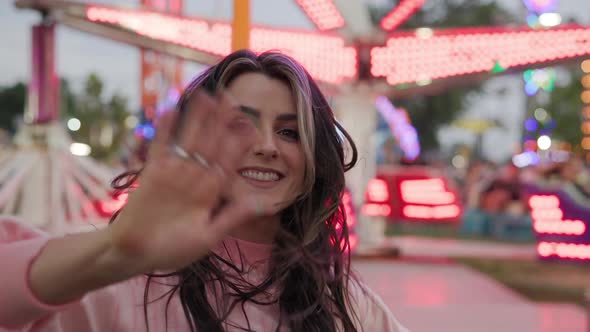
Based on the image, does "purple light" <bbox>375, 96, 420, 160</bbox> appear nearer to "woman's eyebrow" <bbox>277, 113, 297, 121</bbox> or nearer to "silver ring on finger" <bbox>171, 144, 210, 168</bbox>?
"woman's eyebrow" <bbox>277, 113, 297, 121</bbox>

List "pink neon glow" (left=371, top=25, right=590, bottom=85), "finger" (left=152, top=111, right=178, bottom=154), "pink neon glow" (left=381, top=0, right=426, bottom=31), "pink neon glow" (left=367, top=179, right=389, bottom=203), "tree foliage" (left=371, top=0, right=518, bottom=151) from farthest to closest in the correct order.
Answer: "tree foliage" (left=371, top=0, right=518, bottom=151)
"pink neon glow" (left=367, top=179, right=389, bottom=203)
"pink neon glow" (left=381, top=0, right=426, bottom=31)
"pink neon glow" (left=371, top=25, right=590, bottom=85)
"finger" (left=152, top=111, right=178, bottom=154)

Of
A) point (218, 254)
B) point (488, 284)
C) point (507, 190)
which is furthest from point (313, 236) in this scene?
point (507, 190)

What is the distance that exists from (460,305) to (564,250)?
1865 millimetres

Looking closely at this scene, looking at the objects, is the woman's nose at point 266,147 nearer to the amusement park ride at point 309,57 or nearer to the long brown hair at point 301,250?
the long brown hair at point 301,250

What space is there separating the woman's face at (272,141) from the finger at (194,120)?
0.49 m

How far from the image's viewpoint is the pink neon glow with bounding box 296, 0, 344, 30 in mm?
6250

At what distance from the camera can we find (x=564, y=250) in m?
6.26

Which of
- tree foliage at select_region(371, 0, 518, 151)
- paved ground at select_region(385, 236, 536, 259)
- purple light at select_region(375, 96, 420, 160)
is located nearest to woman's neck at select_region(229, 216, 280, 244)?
paved ground at select_region(385, 236, 536, 259)

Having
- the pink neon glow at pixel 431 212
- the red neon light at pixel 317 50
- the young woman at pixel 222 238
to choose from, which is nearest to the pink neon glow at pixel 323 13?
the red neon light at pixel 317 50

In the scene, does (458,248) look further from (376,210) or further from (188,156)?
(188,156)

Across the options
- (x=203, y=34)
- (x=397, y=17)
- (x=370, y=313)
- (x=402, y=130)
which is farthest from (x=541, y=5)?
(x=370, y=313)

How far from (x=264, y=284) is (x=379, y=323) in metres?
0.27

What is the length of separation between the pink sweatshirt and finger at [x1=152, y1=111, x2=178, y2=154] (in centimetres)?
21

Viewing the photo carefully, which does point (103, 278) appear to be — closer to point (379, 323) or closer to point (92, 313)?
point (92, 313)
